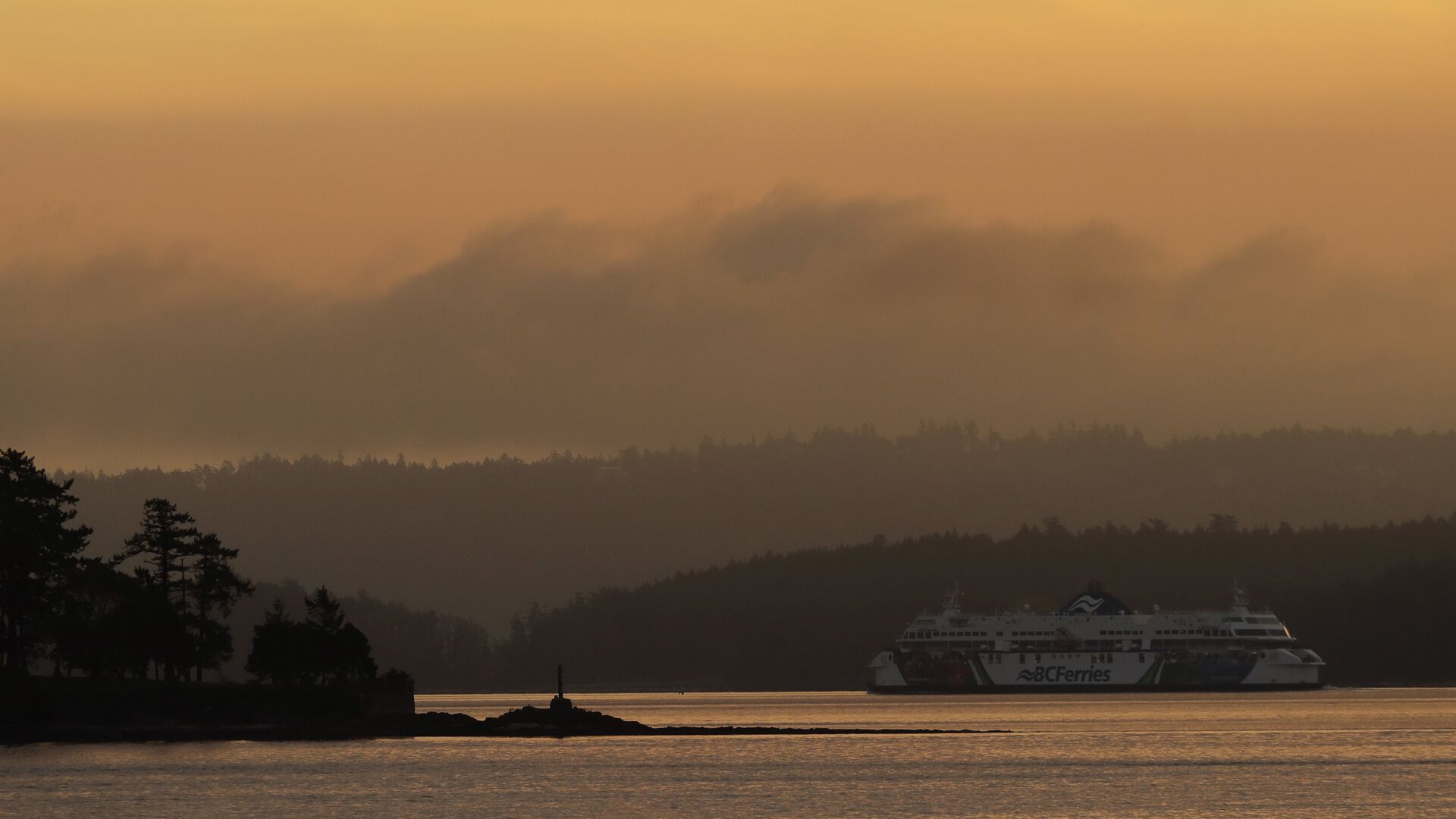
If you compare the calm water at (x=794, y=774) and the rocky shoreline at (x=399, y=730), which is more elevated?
the rocky shoreline at (x=399, y=730)

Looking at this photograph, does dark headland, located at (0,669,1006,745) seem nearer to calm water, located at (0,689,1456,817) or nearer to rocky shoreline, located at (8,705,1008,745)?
rocky shoreline, located at (8,705,1008,745)

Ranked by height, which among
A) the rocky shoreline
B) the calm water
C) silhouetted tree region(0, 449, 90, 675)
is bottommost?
the calm water

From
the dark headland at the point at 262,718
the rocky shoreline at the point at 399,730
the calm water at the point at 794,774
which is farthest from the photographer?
the dark headland at the point at 262,718

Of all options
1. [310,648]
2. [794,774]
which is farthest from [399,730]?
[794,774]

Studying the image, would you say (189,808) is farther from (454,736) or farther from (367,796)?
(454,736)

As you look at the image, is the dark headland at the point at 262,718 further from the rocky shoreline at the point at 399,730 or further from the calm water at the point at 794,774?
the calm water at the point at 794,774

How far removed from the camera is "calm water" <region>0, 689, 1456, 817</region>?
86188 millimetres

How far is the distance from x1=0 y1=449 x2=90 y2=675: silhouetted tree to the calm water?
31.6 ft

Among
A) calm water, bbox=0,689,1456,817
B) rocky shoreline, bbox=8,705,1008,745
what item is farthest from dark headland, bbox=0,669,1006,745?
calm water, bbox=0,689,1456,817

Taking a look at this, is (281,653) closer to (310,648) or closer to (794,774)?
(310,648)

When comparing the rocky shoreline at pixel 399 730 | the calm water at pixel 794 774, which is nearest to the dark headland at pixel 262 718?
the rocky shoreline at pixel 399 730

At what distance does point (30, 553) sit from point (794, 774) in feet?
158

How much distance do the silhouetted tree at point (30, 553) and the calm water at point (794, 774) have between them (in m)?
9.63

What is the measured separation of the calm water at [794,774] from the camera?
86188 millimetres
